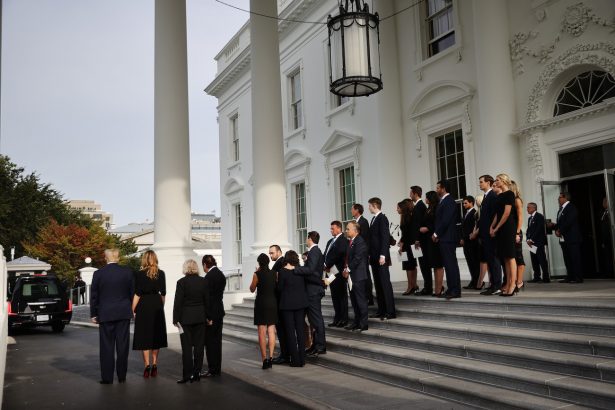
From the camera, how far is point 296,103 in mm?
21734

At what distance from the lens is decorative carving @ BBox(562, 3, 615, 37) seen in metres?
11.3

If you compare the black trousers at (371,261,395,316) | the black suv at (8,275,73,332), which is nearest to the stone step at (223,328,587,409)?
the black trousers at (371,261,395,316)

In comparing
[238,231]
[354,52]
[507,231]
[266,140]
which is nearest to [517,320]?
[507,231]

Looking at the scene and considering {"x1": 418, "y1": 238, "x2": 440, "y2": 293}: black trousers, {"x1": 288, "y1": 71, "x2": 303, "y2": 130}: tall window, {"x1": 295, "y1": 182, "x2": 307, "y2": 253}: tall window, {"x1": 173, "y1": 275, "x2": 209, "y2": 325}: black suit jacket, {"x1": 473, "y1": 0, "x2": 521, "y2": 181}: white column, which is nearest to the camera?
{"x1": 173, "y1": 275, "x2": 209, "y2": 325}: black suit jacket

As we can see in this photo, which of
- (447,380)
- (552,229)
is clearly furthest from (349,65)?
(447,380)

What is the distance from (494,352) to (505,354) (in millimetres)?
165

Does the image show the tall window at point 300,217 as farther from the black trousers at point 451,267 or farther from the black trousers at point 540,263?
the black trousers at point 451,267

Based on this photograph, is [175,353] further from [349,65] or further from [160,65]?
[160,65]

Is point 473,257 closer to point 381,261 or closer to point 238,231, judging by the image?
point 381,261

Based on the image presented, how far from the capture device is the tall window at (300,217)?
21266 mm

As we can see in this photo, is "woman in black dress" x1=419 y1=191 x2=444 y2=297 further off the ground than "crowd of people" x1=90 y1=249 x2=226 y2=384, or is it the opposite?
"woman in black dress" x1=419 y1=191 x2=444 y2=297

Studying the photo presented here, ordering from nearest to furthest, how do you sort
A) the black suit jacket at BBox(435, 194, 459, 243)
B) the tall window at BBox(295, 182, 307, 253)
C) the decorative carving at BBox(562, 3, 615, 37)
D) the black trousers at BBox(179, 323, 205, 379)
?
the black trousers at BBox(179, 323, 205, 379) → the black suit jacket at BBox(435, 194, 459, 243) → the decorative carving at BBox(562, 3, 615, 37) → the tall window at BBox(295, 182, 307, 253)

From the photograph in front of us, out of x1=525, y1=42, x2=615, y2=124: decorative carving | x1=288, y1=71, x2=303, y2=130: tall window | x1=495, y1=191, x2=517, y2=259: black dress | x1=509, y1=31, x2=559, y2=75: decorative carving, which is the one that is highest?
x1=288, y1=71, x2=303, y2=130: tall window

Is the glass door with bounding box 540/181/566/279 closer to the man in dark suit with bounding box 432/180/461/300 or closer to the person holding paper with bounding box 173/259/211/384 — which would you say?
the man in dark suit with bounding box 432/180/461/300
